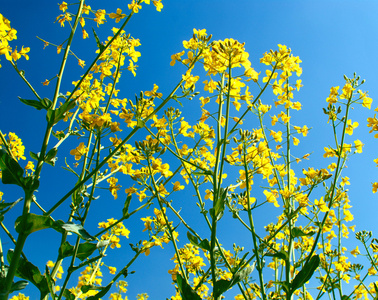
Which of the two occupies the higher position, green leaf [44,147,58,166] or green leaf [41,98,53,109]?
green leaf [41,98,53,109]

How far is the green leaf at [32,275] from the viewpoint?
2.00 m

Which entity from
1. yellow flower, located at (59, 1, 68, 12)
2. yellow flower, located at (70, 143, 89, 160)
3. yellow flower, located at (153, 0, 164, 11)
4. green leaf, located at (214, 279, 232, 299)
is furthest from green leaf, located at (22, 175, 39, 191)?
yellow flower, located at (153, 0, 164, 11)

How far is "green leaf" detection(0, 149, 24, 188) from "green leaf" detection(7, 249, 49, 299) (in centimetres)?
53

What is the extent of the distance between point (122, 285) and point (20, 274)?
3279 mm

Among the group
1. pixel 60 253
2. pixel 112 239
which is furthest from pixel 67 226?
pixel 112 239

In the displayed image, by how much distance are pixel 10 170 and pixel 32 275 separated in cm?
72

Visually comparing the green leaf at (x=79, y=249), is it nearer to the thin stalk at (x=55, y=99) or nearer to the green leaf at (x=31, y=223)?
the green leaf at (x=31, y=223)

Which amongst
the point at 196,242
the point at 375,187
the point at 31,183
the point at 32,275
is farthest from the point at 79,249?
the point at 375,187

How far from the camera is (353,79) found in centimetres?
360

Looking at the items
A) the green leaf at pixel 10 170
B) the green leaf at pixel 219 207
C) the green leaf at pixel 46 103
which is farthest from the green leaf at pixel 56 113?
the green leaf at pixel 219 207

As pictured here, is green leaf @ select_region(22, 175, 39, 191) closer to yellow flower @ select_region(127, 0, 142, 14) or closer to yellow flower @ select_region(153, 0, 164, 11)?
yellow flower @ select_region(127, 0, 142, 14)

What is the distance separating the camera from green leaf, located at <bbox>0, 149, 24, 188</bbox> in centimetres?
189

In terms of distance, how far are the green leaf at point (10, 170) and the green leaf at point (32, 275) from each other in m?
0.53

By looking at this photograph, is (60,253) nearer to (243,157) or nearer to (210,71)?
(243,157)
